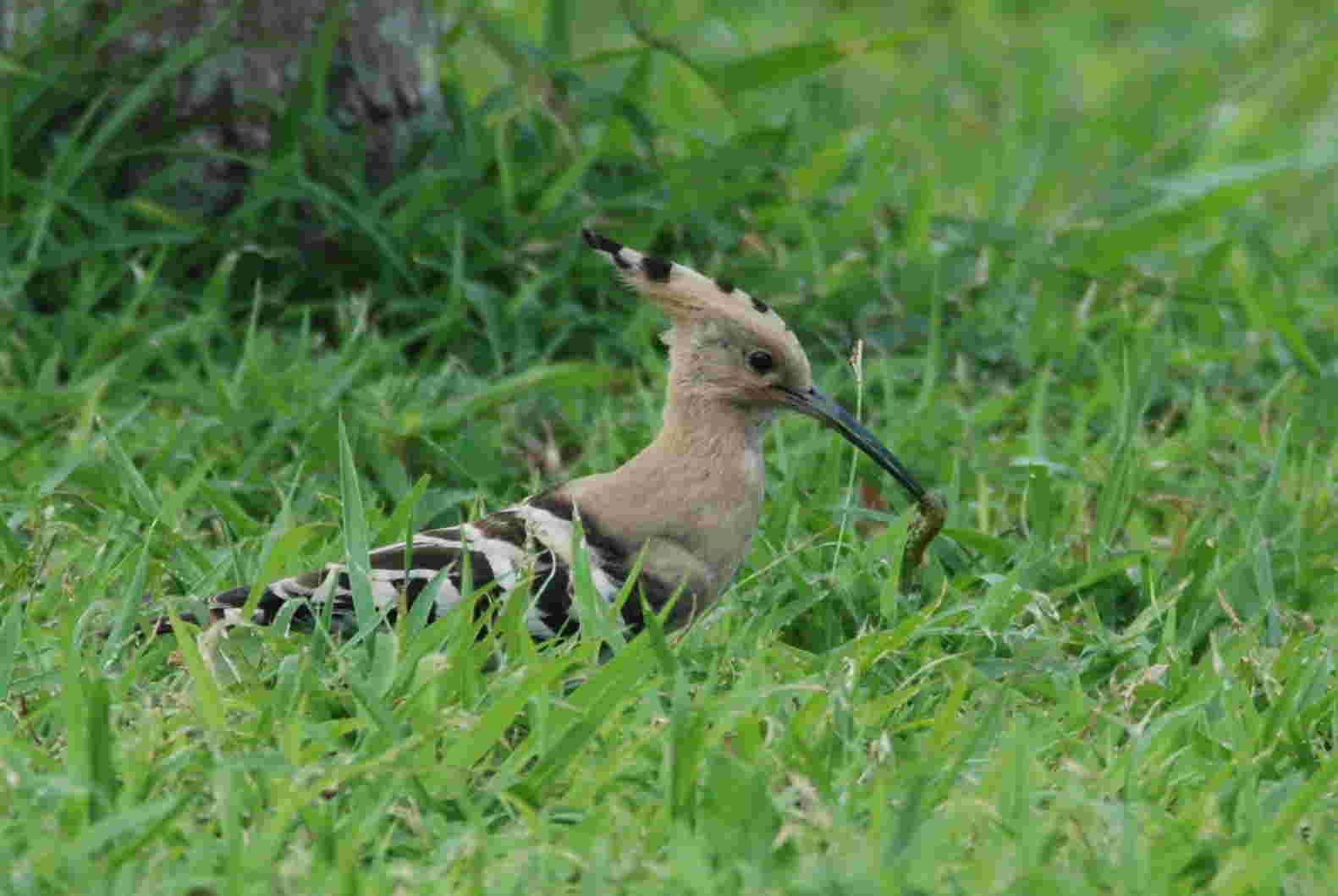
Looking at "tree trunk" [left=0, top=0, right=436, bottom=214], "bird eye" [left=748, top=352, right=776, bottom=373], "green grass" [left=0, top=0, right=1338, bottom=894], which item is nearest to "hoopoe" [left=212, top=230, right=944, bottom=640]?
"bird eye" [left=748, top=352, right=776, bottom=373]

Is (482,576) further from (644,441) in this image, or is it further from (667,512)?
(644,441)

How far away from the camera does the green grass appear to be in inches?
108

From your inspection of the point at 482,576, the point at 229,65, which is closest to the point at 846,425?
the point at 482,576

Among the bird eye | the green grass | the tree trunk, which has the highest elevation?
the tree trunk

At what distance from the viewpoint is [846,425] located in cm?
377

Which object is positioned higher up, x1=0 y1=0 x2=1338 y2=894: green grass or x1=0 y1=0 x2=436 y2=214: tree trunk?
x1=0 y1=0 x2=436 y2=214: tree trunk

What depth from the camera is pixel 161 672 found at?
3.28m

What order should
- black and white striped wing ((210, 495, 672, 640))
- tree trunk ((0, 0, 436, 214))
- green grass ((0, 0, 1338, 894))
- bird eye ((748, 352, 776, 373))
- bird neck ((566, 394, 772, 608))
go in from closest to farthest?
1. green grass ((0, 0, 1338, 894))
2. black and white striped wing ((210, 495, 672, 640))
3. bird neck ((566, 394, 772, 608))
4. bird eye ((748, 352, 776, 373))
5. tree trunk ((0, 0, 436, 214))

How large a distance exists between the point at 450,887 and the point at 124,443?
204cm

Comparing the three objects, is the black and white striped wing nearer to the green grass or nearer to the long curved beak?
the green grass

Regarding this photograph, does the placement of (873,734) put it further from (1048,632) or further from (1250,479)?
(1250,479)

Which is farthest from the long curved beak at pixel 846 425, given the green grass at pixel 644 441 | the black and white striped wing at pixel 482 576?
the black and white striped wing at pixel 482 576

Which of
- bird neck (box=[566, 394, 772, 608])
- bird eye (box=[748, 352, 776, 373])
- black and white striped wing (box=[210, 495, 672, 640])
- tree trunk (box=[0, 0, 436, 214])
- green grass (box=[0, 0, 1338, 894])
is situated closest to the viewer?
green grass (box=[0, 0, 1338, 894])

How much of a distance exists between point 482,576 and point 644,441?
1.20m
